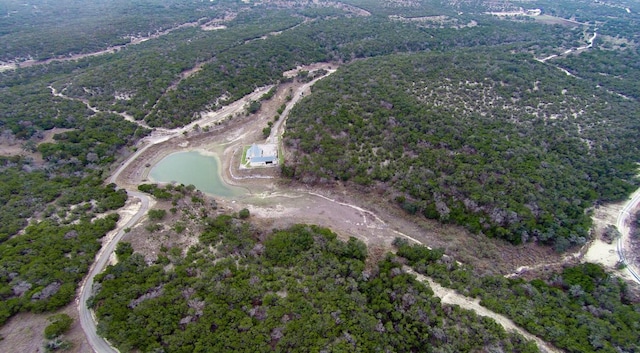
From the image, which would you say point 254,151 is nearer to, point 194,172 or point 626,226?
point 194,172

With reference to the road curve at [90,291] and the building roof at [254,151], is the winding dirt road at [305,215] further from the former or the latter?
the building roof at [254,151]

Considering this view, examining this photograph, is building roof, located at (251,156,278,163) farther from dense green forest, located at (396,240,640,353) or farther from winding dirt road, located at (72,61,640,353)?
dense green forest, located at (396,240,640,353)

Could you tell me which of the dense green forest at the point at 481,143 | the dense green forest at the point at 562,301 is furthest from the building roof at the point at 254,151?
the dense green forest at the point at 562,301

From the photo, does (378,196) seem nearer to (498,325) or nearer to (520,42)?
(498,325)

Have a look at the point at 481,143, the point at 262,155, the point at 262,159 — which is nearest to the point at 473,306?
the point at 481,143

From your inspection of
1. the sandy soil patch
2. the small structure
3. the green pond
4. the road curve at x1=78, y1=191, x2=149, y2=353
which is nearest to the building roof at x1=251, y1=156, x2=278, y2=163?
the small structure

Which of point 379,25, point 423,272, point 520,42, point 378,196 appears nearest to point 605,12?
point 520,42

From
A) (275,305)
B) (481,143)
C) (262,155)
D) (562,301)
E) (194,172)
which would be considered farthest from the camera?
(262,155)
